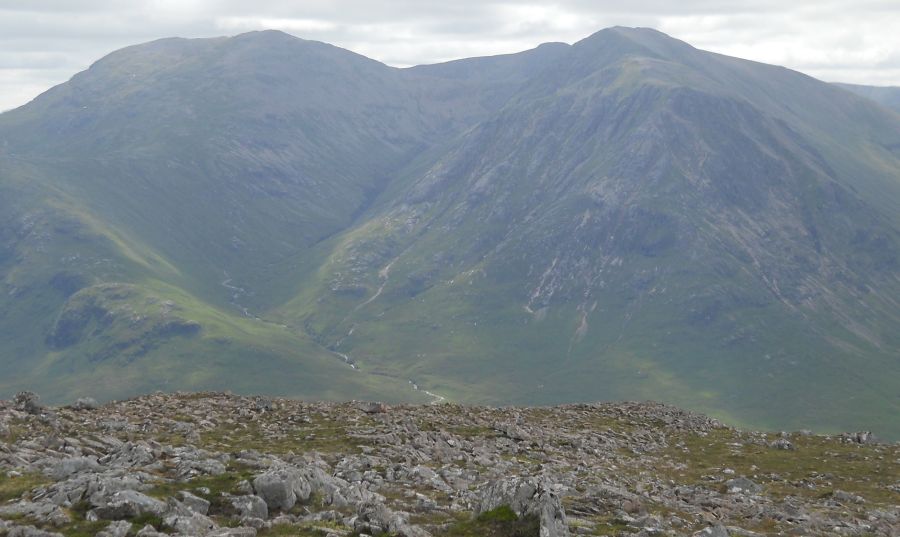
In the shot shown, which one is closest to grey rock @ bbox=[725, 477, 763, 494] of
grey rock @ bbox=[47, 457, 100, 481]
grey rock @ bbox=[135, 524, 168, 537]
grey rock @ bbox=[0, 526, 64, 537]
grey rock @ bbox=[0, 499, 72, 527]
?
grey rock @ bbox=[135, 524, 168, 537]

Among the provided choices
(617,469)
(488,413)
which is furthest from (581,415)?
(617,469)

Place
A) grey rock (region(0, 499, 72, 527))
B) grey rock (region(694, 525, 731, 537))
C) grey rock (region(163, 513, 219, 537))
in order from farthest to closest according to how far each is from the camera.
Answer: grey rock (region(694, 525, 731, 537))
grey rock (region(0, 499, 72, 527))
grey rock (region(163, 513, 219, 537))

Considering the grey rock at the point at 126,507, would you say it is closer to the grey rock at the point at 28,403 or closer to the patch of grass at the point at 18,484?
the patch of grass at the point at 18,484

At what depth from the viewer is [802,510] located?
51.4 meters

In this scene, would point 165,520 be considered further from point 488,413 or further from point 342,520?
point 488,413

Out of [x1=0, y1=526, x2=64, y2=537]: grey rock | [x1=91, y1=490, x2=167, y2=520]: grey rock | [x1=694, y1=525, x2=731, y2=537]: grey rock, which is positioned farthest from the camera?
[x1=694, y1=525, x2=731, y2=537]: grey rock

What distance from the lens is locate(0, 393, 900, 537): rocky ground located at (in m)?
36.7

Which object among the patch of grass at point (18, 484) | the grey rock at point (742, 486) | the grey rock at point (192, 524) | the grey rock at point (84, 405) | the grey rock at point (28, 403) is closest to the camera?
the grey rock at point (192, 524)

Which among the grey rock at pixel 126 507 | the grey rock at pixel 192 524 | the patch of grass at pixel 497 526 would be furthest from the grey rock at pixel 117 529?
the patch of grass at pixel 497 526

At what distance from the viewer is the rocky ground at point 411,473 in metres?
36.7

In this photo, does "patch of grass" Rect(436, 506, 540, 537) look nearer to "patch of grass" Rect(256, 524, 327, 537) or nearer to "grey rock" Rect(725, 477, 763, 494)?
"patch of grass" Rect(256, 524, 327, 537)

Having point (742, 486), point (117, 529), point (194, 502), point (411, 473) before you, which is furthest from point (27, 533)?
point (742, 486)

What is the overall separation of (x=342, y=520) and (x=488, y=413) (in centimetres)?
4469

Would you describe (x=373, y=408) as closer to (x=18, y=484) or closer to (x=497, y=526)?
(x=18, y=484)
